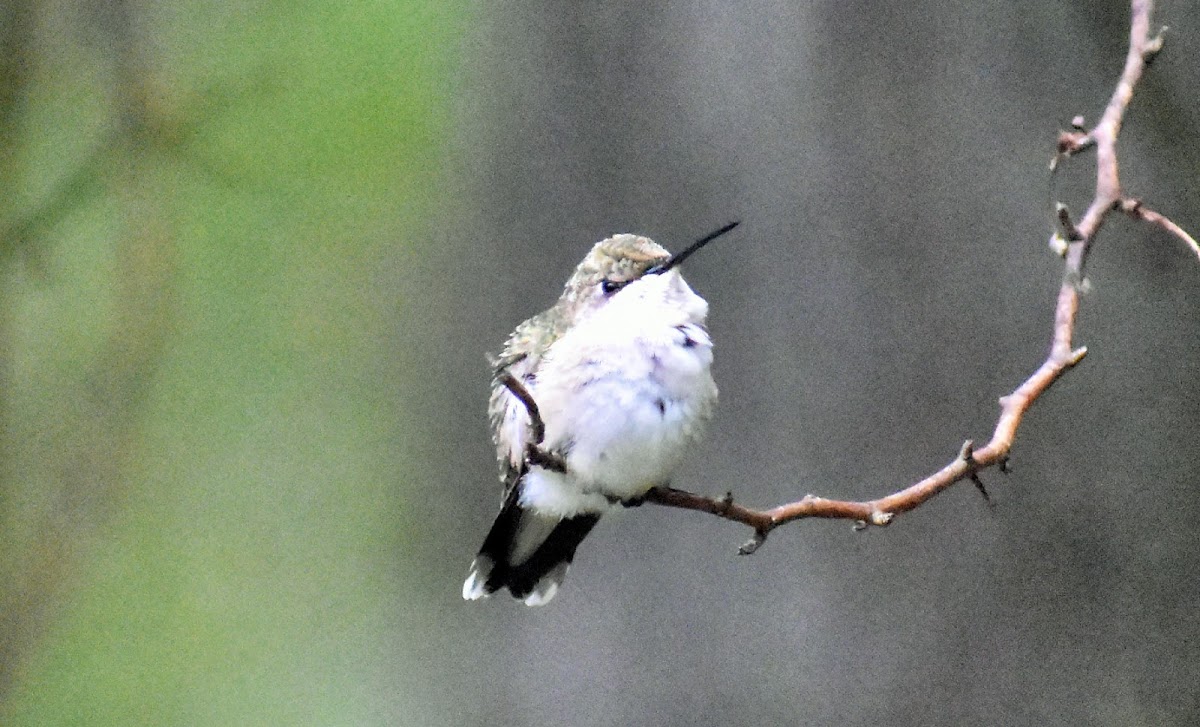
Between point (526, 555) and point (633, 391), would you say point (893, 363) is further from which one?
point (526, 555)

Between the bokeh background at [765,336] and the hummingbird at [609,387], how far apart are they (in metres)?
0.40

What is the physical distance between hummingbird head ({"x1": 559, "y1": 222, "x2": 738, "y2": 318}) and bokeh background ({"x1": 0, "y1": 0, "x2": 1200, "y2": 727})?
37 centimetres

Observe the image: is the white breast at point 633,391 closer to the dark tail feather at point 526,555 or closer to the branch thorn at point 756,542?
the dark tail feather at point 526,555

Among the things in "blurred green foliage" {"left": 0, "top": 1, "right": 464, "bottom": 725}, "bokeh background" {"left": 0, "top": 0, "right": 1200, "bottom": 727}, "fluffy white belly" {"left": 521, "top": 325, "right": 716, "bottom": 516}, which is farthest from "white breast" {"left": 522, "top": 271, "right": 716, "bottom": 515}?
"blurred green foliage" {"left": 0, "top": 1, "right": 464, "bottom": 725}

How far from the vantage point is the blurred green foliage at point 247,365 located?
122 inches

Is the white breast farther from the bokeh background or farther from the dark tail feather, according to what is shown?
the bokeh background

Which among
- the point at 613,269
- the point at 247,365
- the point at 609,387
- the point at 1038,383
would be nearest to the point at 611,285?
the point at 613,269

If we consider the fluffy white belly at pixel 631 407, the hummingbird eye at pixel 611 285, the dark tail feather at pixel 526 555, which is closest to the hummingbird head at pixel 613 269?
the hummingbird eye at pixel 611 285

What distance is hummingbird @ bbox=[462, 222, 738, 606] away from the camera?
2.18m

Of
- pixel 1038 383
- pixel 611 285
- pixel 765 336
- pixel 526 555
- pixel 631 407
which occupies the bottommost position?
pixel 526 555

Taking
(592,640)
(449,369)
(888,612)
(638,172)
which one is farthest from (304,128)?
(888,612)

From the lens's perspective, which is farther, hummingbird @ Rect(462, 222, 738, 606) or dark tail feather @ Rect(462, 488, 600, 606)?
dark tail feather @ Rect(462, 488, 600, 606)

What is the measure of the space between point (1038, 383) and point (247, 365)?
4.83 metres

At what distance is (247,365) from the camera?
5785mm
